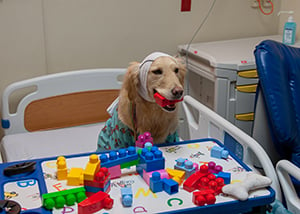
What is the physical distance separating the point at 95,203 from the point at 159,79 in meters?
0.53

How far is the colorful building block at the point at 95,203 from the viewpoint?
1.05 m

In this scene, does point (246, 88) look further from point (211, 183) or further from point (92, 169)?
point (92, 169)

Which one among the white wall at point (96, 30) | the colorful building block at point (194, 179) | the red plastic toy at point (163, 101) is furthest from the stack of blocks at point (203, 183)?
the white wall at point (96, 30)

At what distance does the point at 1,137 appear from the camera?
7.64 ft

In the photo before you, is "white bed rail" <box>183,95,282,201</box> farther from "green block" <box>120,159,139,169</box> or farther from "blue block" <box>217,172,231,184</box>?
"green block" <box>120,159,139,169</box>

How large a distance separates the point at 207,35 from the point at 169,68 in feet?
3.92

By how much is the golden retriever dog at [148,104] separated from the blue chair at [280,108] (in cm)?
36

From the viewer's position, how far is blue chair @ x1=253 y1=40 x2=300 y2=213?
1594 millimetres

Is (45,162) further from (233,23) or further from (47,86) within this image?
(233,23)

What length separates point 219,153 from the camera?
1.38m

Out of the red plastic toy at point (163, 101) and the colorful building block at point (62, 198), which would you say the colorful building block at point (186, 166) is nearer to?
the red plastic toy at point (163, 101)

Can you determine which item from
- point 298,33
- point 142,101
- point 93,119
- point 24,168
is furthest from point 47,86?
point 298,33

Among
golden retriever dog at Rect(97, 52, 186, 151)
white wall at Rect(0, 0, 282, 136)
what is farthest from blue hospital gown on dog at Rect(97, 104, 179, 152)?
white wall at Rect(0, 0, 282, 136)

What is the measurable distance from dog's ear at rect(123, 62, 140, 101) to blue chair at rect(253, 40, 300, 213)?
51 centimetres
